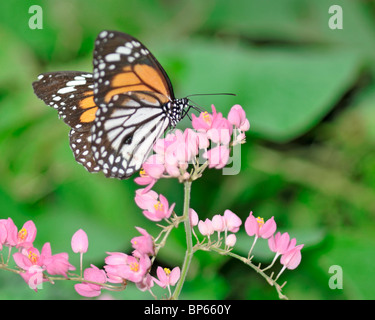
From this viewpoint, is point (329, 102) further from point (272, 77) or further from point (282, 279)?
point (282, 279)

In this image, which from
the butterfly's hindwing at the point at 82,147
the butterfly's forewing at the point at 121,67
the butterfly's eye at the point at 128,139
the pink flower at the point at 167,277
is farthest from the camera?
the butterfly's hindwing at the point at 82,147

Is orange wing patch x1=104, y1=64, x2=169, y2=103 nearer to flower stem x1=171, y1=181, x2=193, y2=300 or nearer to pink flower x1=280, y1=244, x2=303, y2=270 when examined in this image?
flower stem x1=171, y1=181, x2=193, y2=300

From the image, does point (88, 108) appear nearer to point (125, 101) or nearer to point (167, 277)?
point (125, 101)

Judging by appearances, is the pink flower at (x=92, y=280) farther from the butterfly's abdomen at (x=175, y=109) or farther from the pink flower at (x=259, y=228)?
the butterfly's abdomen at (x=175, y=109)

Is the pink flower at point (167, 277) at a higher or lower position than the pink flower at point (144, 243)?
lower

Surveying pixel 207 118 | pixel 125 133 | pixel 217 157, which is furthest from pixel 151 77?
pixel 217 157

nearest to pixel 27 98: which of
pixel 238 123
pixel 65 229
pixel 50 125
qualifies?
pixel 50 125

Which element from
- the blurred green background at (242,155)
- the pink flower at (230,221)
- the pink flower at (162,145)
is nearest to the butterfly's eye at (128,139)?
the pink flower at (162,145)
